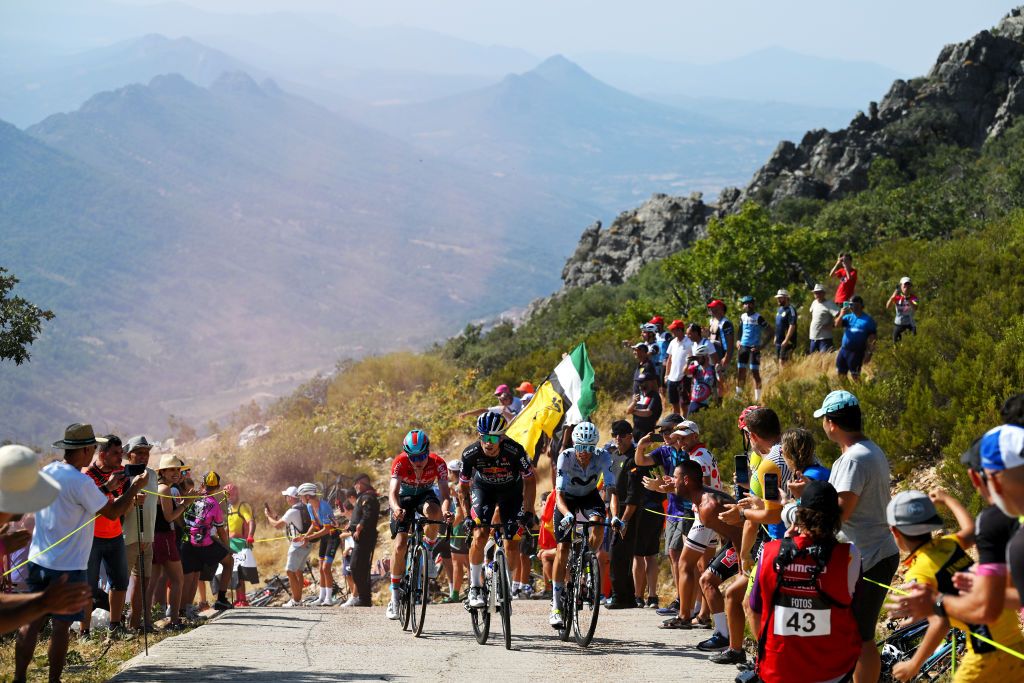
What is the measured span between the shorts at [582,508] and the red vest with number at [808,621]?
438 cm

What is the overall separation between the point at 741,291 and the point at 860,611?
34.5 meters

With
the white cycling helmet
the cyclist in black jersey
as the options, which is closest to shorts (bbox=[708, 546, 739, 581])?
the white cycling helmet

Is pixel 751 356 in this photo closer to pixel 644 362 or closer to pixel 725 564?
pixel 644 362

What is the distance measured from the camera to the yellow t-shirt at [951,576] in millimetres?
5559

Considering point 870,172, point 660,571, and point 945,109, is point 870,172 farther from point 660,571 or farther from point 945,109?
point 660,571

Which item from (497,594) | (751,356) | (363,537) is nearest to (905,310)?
(751,356)

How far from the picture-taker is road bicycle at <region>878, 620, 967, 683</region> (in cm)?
742

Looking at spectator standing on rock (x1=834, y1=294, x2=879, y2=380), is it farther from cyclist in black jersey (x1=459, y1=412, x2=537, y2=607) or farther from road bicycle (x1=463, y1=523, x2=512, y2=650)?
road bicycle (x1=463, y1=523, x2=512, y2=650)

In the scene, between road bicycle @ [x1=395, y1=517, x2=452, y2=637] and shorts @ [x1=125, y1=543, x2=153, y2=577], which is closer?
road bicycle @ [x1=395, y1=517, x2=452, y2=637]

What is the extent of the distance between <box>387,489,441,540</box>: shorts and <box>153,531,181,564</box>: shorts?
2.58 m

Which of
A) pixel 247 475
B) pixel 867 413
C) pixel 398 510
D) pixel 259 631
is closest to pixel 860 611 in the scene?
pixel 398 510

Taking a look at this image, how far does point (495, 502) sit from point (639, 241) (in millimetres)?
64109

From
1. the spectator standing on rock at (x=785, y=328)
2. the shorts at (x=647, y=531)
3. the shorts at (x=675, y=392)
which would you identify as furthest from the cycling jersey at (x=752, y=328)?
the shorts at (x=647, y=531)

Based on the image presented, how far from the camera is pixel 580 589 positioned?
386 inches
